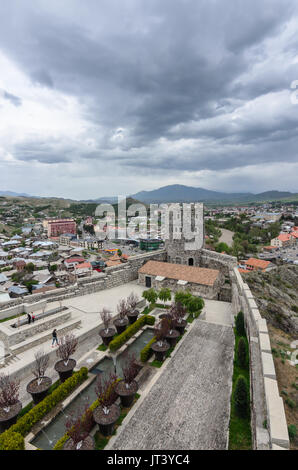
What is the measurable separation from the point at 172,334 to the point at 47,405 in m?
6.14

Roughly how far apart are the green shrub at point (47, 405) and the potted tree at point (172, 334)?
4192 mm

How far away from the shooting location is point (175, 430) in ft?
24.2

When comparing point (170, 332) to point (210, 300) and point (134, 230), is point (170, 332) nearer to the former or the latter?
point (210, 300)

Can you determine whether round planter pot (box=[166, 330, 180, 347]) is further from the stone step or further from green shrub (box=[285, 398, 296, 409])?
the stone step

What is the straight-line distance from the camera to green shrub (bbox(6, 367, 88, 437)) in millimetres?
7223

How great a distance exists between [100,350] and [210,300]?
31.3ft

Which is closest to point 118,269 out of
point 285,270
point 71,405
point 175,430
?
point 71,405

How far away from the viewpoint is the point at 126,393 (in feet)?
27.0

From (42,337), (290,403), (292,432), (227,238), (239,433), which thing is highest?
→ (292,432)

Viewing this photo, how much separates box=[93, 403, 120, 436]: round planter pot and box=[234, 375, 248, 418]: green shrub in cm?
398

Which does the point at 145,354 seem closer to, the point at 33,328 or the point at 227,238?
the point at 33,328

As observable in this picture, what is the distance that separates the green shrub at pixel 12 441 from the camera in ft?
21.3

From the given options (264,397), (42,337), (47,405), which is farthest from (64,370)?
(264,397)

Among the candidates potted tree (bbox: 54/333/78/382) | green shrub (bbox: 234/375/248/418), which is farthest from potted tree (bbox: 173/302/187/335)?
potted tree (bbox: 54/333/78/382)
